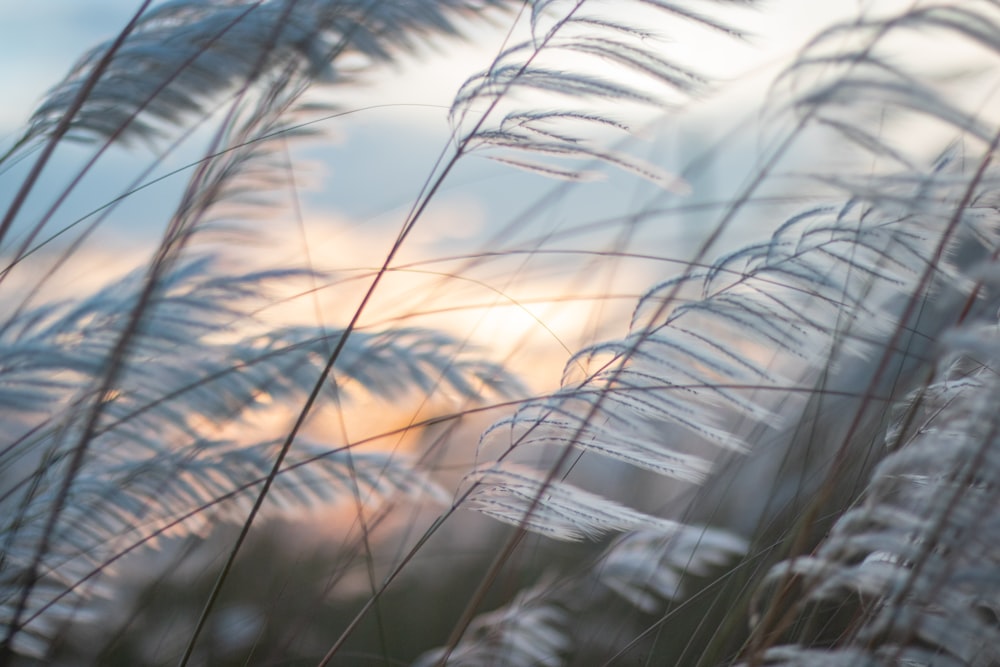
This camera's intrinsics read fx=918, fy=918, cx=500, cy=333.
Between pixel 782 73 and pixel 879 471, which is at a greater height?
pixel 782 73

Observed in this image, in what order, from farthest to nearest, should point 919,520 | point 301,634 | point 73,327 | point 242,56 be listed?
point 301,634 → point 242,56 → point 73,327 → point 919,520

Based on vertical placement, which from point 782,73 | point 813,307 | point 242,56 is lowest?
point 813,307

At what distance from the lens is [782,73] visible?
2.27 ft

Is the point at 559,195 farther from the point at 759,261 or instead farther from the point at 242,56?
the point at 759,261

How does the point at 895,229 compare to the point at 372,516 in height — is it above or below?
above

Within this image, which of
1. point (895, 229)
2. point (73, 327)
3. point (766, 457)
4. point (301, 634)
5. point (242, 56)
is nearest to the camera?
point (895, 229)

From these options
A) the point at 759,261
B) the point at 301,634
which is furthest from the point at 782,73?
the point at 301,634

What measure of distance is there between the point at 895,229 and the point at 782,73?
0.22m

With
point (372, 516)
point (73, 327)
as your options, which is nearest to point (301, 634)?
point (372, 516)

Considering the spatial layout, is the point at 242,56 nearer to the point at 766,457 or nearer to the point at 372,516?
the point at 372,516

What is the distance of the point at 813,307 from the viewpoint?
2.96ft

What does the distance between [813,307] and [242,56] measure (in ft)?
2.59

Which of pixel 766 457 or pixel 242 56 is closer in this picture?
pixel 242 56

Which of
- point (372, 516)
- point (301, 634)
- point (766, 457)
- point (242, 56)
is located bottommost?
point (301, 634)
